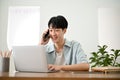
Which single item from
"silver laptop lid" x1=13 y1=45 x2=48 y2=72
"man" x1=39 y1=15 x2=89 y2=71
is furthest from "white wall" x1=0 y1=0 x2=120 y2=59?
"silver laptop lid" x1=13 y1=45 x2=48 y2=72

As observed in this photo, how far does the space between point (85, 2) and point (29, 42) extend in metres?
1.13

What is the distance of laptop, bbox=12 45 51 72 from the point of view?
150cm

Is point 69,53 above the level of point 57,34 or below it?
below

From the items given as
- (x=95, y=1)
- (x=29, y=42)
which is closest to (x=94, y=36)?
(x=95, y=1)

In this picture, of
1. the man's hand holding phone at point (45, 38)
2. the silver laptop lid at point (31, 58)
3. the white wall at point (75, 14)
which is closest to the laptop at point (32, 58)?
the silver laptop lid at point (31, 58)

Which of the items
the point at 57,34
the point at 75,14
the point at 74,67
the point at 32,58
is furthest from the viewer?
the point at 75,14

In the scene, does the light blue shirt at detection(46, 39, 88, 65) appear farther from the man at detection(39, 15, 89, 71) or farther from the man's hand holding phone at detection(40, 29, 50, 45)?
the man's hand holding phone at detection(40, 29, 50, 45)

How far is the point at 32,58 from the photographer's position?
5.05 ft

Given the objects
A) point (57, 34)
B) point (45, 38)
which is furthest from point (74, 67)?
point (45, 38)

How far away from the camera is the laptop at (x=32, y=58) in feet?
4.93

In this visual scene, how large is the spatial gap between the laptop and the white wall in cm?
182

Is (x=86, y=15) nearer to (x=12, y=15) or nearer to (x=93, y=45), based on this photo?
(x=93, y=45)

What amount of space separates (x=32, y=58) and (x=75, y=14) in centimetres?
203

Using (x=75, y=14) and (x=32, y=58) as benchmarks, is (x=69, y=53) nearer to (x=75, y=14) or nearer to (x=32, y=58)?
(x=32, y=58)
